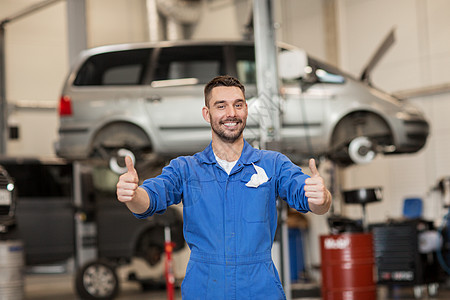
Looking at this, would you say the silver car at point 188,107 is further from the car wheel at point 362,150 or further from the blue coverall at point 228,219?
the blue coverall at point 228,219

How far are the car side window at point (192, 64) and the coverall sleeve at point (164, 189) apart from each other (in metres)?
4.03

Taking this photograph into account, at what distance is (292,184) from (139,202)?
0.50 meters

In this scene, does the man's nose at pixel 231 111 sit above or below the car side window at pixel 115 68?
below

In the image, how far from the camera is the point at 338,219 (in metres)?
5.23

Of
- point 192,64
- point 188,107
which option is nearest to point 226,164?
point 188,107

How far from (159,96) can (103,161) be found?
33.5 inches

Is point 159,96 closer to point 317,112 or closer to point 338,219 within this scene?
point 317,112

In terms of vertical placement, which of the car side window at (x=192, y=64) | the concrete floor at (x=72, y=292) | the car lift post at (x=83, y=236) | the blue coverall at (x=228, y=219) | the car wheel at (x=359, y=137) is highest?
the car side window at (x=192, y=64)

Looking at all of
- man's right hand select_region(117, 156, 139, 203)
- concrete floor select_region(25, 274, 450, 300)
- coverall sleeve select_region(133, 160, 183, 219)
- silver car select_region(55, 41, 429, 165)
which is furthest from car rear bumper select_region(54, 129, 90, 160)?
man's right hand select_region(117, 156, 139, 203)

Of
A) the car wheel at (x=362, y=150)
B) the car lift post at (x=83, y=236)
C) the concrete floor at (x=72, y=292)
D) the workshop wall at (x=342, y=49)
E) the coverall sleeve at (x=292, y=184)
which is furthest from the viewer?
the workshop wall at (x=342, y=49)

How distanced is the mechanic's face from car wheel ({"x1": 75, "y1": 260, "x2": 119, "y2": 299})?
4.45 m

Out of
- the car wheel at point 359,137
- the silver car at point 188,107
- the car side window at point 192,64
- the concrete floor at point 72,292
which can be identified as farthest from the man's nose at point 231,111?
the concrete floor at point 72,292

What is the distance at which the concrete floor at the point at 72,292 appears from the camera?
6.55 meters

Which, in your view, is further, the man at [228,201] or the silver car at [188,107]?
the silver car at [188,107]
